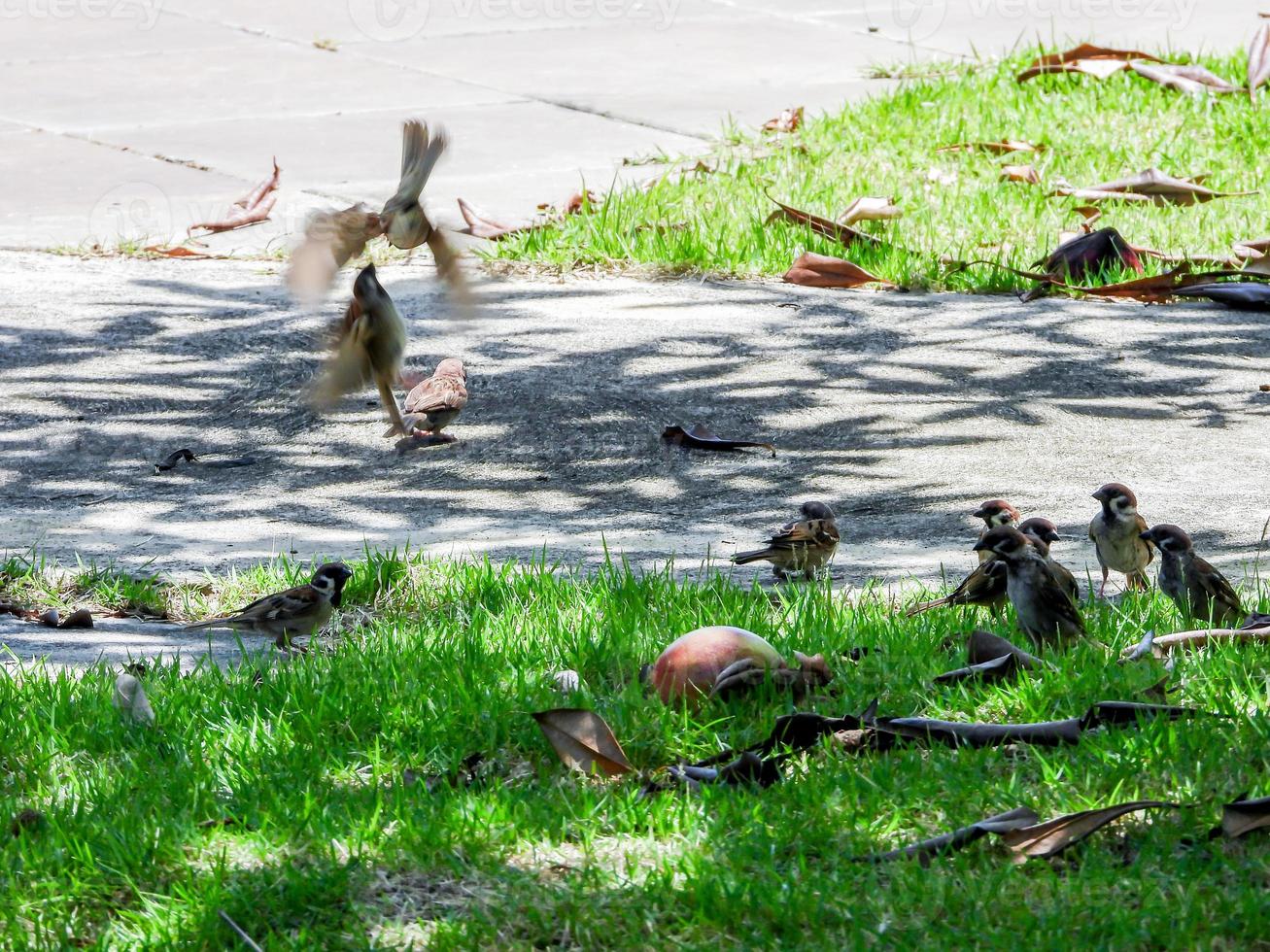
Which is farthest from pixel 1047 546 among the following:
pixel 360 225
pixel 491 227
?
pixel 491 227

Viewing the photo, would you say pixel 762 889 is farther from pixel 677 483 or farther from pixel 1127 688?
pixel 677 483

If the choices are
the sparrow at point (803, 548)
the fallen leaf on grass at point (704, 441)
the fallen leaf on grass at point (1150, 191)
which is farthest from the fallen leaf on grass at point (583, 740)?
the fallen leaf on grass at point (1150, 191)

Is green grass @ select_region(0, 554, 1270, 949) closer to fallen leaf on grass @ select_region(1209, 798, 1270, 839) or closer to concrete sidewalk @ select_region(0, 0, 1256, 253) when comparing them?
fallen leaf on grass @ select_region(1209, 798, 1270, 839)

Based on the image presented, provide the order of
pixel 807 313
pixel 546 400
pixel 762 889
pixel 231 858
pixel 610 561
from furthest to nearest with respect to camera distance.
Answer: pixel 807 313
pixel 546 400
pixel 610 561
pixel 231 858
pixel 762 889

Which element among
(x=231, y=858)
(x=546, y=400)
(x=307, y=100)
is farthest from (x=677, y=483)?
(x=307, y=100)

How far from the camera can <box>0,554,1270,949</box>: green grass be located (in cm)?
373

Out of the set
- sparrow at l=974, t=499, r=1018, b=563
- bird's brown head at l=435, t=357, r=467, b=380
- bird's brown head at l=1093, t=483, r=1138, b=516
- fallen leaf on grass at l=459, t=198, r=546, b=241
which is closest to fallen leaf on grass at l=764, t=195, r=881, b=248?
fallen leaf on grass at l=459, t=198, r=546, b=241

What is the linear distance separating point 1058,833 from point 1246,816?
0.40 metres

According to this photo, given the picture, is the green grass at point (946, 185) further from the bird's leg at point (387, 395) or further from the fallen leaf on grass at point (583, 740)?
the fallen leaf on grass at point (583, 740)

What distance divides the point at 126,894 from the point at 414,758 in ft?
2.81

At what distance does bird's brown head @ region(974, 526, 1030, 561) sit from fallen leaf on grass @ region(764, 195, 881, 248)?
5037mm

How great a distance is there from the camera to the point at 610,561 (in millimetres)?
6527

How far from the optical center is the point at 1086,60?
14109 millimetres

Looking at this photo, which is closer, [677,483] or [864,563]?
[864,563]
